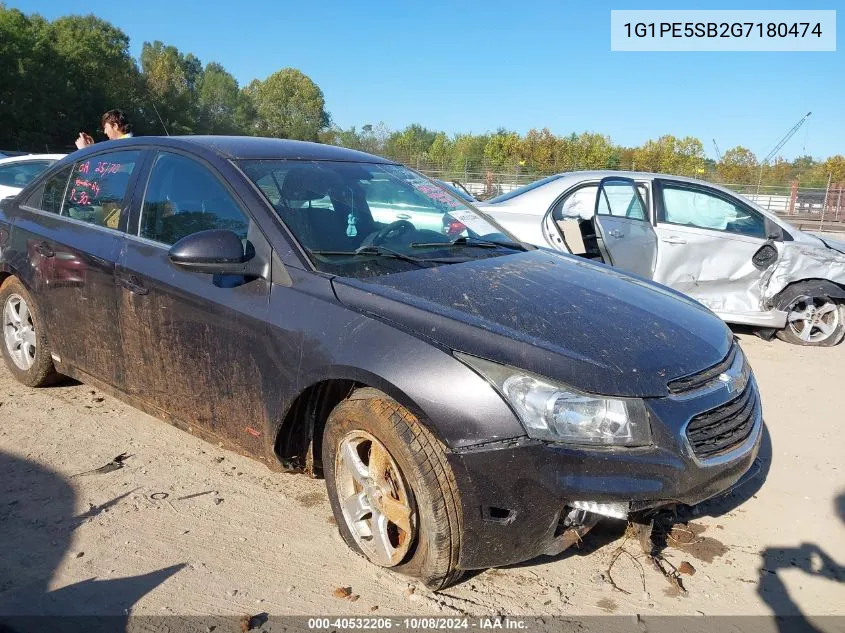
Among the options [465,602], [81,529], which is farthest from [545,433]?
[81,529]

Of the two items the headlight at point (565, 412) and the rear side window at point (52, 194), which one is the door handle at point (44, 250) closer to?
the rear side window at point (52, 194)

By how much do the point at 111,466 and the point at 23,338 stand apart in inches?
58.4

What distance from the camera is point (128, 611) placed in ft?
8.24

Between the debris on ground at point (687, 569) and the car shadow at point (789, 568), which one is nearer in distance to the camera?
the car shadow at point (789, 568)

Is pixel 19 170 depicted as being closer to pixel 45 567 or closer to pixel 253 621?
pixel 45 567

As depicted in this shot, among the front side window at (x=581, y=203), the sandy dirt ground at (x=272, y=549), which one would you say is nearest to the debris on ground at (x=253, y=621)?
the sandy dirt ground at (x=272, y=549)

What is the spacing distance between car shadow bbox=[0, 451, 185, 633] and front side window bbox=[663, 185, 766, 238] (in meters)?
5.60

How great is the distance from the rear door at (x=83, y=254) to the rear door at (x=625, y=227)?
4.45 m

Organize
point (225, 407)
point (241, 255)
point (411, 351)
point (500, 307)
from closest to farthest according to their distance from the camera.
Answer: point (411, 351), point (500, 307), point (241, 255), point (225, 407)

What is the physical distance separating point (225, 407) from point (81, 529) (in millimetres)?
789

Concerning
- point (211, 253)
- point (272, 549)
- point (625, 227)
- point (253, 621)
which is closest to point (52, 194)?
point (211, 253)

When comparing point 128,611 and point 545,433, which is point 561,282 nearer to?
point 545,433

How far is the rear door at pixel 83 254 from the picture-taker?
3711mm

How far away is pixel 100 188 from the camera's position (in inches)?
157
